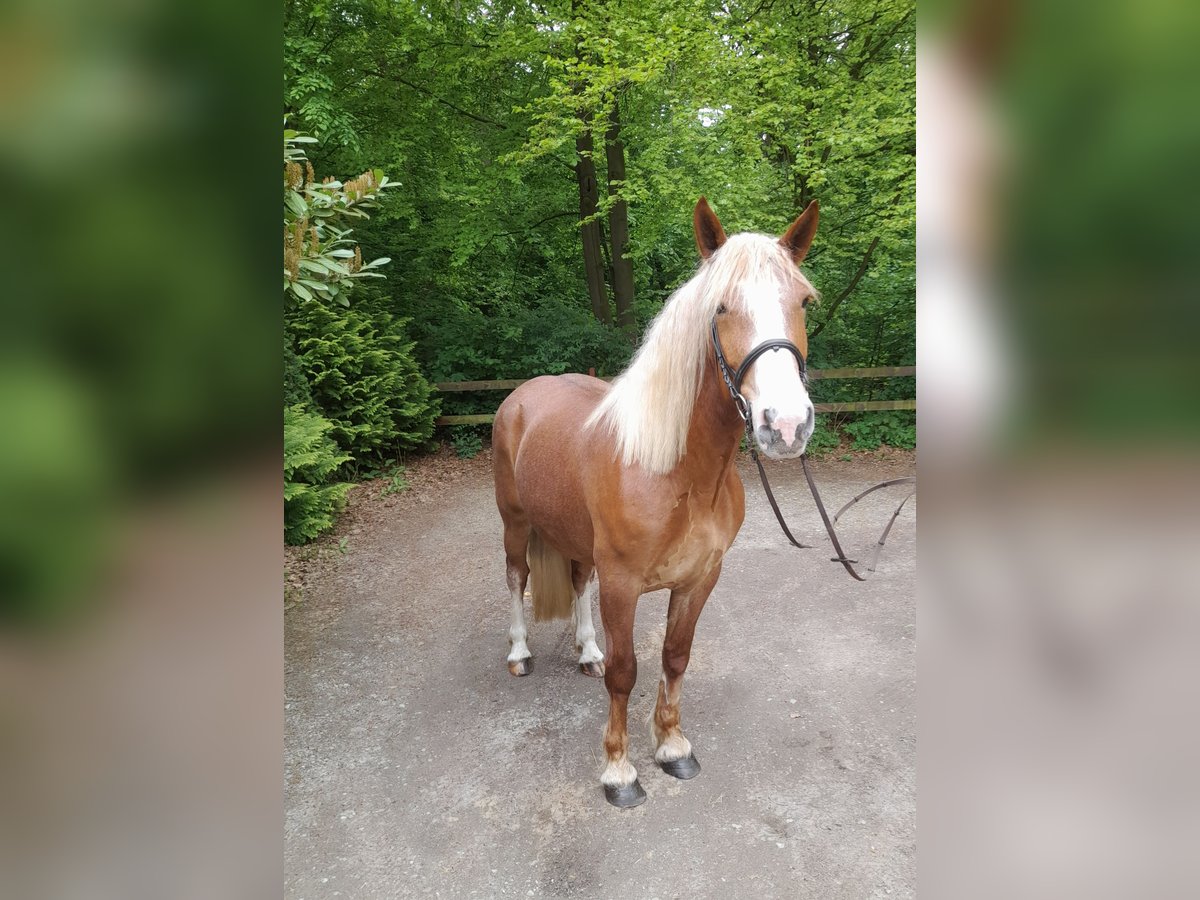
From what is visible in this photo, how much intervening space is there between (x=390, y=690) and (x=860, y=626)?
111 inches

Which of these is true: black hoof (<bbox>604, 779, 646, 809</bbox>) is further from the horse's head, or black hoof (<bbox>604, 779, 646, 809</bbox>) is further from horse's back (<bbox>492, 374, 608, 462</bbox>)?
the horse's head

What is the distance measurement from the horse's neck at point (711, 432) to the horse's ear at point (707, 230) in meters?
0.40

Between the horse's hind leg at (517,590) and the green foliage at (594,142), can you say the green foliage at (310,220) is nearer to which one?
the horse's hind leg at (517,590)

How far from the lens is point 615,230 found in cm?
864

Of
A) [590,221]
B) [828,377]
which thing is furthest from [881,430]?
[590,221]

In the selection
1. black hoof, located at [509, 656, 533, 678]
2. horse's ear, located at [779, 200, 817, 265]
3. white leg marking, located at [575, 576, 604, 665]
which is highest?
horse's ear, located at [779, 200, 817, 265]

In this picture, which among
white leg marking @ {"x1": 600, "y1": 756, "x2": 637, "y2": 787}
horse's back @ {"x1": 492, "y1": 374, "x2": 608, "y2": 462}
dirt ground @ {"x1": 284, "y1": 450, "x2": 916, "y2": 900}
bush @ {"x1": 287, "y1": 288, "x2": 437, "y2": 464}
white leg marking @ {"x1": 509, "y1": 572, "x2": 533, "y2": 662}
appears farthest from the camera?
bush @ {"x1": 287, "y1": 288, "x2": 437, "y2": 464}

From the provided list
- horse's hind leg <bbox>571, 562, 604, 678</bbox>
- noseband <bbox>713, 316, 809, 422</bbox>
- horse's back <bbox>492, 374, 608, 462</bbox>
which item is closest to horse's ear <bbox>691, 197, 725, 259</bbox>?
noseband <bbox>713, 316, 809, 422</bbox>

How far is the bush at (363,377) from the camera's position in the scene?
637 centimetres

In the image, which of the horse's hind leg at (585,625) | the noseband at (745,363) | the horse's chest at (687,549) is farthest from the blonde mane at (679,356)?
the horse's hind leg at (585,625)

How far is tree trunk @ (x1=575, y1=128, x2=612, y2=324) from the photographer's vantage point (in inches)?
337

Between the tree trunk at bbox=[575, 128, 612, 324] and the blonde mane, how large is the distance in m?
6.92

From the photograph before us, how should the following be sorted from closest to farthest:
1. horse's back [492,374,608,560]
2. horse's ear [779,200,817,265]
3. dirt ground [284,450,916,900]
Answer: horse's ear [779,200,817,265] → dirt ground [284,450,916,900] → horse's back [492,374,608,560]
